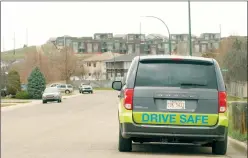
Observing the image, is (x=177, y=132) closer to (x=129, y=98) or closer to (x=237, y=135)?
(x=129, y=98)

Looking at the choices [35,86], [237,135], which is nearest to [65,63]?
[35,86]

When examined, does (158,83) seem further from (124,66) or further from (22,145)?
(124,66)

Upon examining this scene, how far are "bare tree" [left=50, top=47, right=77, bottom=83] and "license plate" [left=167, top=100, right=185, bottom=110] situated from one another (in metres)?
113

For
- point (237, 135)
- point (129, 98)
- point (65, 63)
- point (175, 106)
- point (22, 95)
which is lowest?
point (22, 95)

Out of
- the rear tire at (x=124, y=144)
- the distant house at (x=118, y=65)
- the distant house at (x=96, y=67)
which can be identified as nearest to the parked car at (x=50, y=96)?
the rear tire at (x=124, y=144)

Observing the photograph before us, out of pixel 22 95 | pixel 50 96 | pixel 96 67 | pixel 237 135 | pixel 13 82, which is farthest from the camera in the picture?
pixel 96 67

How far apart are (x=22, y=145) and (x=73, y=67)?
377 feet

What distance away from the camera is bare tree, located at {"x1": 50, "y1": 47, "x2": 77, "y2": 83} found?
12616 cm

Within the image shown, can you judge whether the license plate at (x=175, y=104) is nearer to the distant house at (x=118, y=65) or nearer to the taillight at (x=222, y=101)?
the taillight at (x=222, y=101)

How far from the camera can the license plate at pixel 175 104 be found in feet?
39.1

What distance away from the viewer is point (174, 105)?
39.1 ft

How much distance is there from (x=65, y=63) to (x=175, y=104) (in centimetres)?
11524

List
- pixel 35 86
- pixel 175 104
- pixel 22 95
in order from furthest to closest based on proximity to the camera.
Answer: pixel 35 86, pixel 22 95, pixel 175 104

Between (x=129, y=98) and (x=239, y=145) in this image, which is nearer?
(x=129, y=98)
